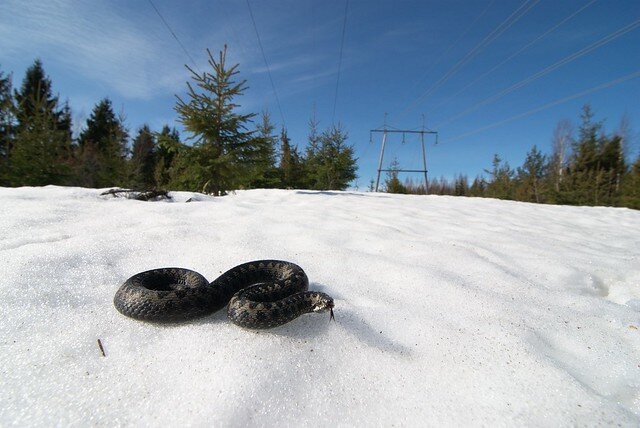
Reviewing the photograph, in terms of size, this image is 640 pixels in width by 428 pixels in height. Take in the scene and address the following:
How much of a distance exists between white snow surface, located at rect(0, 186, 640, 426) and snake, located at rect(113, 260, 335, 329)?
0.07m

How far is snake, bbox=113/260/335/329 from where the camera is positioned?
1680mm

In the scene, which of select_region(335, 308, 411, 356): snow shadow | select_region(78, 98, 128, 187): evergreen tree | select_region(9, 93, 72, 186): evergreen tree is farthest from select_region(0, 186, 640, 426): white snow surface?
select_region(78, 98, 128, 187): evergreen tree

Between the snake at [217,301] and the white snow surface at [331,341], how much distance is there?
73 millimetres

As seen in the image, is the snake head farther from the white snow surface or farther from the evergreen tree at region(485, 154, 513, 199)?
the evergreen tree at region(485, 154, 513, 199)

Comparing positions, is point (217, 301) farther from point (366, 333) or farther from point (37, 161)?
point (37, 161)

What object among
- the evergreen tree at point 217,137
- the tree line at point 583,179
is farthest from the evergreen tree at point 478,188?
the evergreen tree at point 217,137

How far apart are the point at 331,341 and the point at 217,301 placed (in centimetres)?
81

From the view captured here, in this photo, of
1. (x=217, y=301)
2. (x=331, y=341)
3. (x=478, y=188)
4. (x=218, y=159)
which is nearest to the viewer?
(x=331, y=341)

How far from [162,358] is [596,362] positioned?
7.70 feet

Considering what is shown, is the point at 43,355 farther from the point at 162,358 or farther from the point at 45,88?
the point at 45,88

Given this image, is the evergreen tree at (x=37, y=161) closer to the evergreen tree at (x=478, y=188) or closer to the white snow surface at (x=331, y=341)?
the white snow surface at (x=331, y=341)

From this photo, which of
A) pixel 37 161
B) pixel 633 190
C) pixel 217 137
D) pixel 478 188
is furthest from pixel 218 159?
pixel 478 188

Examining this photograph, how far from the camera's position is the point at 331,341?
1.63 meters

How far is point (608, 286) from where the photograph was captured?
2.74 meters
